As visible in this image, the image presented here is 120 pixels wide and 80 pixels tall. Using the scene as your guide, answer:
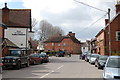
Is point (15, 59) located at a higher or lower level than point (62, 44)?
lower

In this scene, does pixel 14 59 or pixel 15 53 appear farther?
pixel 15 53

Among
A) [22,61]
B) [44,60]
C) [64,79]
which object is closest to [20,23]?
[44,60]

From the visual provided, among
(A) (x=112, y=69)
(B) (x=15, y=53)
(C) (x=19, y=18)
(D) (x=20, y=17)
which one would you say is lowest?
(A) (x=112, y=69)

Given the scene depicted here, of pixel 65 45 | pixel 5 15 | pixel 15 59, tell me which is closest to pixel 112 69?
pixel 15 59

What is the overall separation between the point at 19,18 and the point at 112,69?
37835 mm

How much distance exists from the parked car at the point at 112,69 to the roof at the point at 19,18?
33796 mm

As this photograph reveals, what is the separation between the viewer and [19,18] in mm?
47688

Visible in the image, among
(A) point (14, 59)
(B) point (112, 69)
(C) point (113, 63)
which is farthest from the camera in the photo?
(A) point (14, 59)

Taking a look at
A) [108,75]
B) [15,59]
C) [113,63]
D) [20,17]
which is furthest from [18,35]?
[108,75]

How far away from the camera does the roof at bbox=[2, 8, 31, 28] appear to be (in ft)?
150

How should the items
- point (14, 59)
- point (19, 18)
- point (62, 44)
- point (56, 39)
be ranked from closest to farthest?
1. point (14, 59)
2. point (19, 18)
3. point (56, 39)
4. point (62, 44)

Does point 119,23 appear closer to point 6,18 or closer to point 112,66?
point 6,18

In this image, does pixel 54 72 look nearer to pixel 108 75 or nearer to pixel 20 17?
pixel 108 75

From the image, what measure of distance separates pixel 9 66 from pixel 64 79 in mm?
10717
